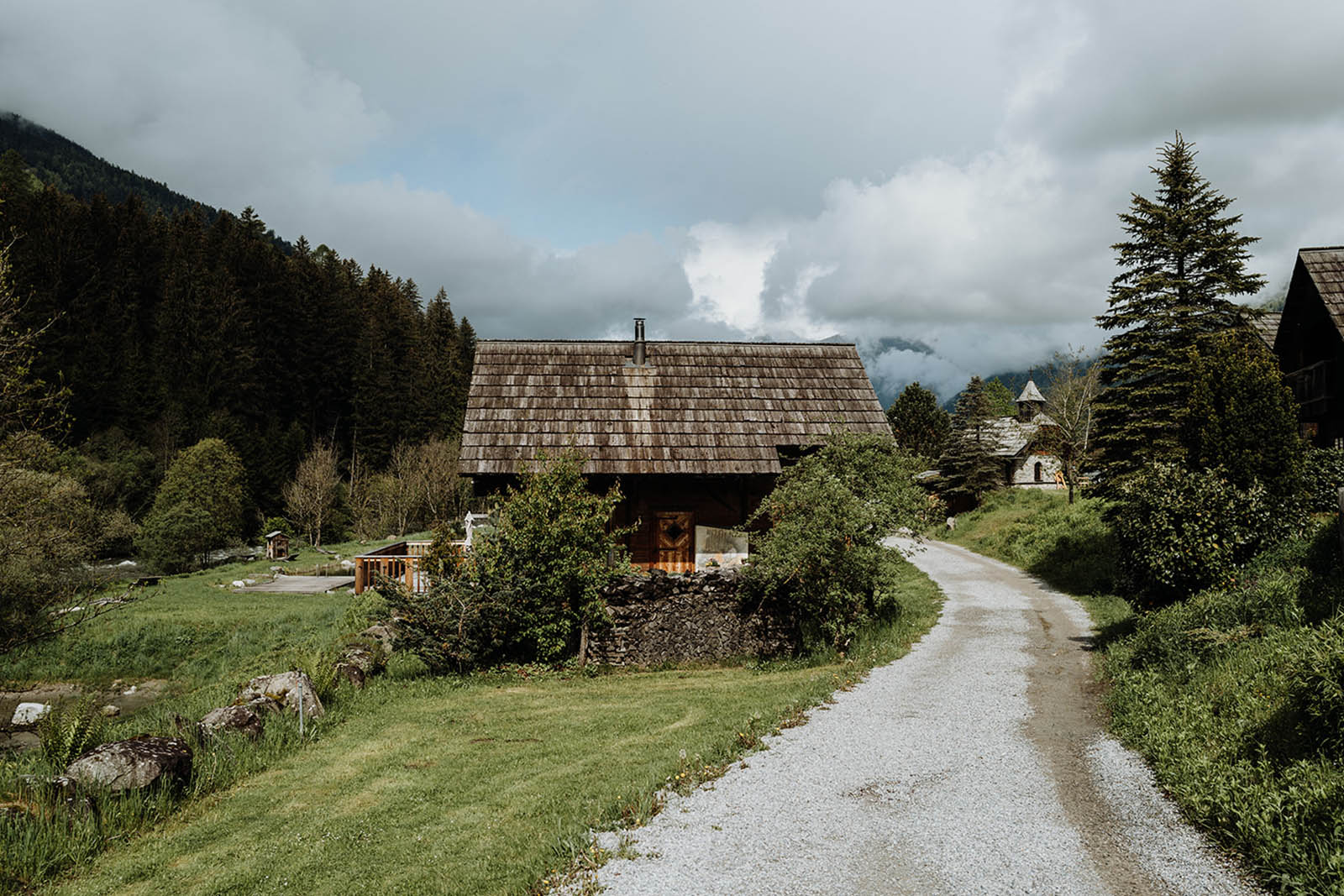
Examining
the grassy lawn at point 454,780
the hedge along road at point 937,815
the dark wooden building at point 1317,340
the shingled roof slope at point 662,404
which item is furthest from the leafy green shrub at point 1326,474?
the shingled roof slope at point 662,404

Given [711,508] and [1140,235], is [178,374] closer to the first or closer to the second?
[711,508]

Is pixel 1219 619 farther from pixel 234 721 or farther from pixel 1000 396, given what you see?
pixel 1000 396

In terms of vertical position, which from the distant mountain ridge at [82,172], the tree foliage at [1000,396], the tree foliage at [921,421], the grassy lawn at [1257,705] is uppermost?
the distant mountain ridge at [82,172]

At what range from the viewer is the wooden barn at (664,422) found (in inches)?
829

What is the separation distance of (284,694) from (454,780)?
4.31m

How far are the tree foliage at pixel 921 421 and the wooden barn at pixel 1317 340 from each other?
47.9 m

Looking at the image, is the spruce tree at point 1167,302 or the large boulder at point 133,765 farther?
the spruce tree at point 1167,302

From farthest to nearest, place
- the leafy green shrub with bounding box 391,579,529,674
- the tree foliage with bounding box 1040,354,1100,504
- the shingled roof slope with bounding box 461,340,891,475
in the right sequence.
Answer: the tree foliage with bounding box 1040,354,1100,504 → the shingled roof slope with bounding box 461,340,891,475 → the leafy green shrub with bounding box 391,579,529,674

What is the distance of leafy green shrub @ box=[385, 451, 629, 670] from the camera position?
575 inches

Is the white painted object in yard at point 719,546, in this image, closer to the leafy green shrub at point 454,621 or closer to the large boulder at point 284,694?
the leafy green shrub at point 454,621

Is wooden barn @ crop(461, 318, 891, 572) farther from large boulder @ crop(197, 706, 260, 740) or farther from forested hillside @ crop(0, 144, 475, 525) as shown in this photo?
forested hillside @ crop(0, 144, 475, 525)

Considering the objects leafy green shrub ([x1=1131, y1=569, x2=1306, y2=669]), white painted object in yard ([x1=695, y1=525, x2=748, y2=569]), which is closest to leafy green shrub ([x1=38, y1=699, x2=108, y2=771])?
white painted object in yard ([x1=695, y1=525, x2=748, y2=569])

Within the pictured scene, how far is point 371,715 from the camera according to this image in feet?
39.0

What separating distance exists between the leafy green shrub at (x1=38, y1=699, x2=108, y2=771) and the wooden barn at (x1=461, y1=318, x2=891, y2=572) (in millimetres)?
10852
